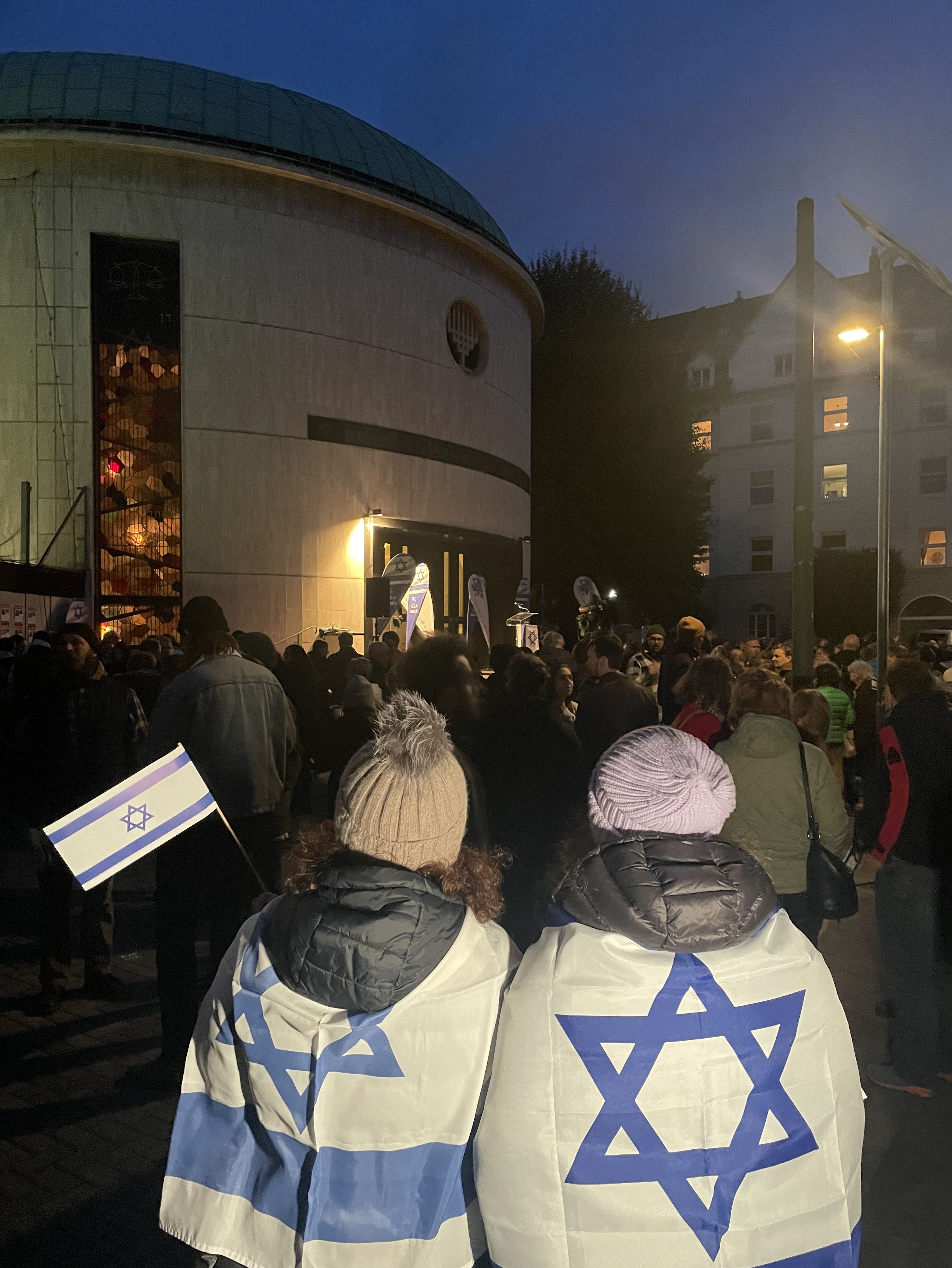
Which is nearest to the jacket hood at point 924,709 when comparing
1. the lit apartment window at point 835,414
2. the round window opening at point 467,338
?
the round window opening at point 467,338

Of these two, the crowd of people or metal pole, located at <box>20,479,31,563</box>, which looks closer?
the crowd of people

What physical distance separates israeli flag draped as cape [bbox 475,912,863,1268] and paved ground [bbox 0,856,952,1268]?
171cm

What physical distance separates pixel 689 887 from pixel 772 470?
4775 cm

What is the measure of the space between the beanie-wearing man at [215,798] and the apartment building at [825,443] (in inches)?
1556

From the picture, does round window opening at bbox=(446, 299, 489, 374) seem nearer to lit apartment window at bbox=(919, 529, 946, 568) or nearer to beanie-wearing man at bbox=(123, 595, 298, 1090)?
beanie-wearing man at bbox=(123, 595, 298, 1090)

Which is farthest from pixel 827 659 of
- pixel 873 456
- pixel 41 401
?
pixel 873 456

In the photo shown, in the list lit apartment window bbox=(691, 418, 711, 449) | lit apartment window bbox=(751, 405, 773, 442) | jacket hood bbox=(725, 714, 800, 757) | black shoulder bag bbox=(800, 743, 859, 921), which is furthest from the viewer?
lit apartment window bbox=(751, 405, 773, 442)

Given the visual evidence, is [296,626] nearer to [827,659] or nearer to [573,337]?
[827,659]

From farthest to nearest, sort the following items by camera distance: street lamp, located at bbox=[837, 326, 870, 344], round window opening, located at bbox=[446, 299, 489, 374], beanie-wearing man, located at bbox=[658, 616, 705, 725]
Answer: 1. round window opening, located at bbox=[446, 299, 489, 374]
2. street lamp, located at bbox=[837, 326, 870, 344]
3. beanie-wearing man, located at bbox=[658, 616, 705, 725]

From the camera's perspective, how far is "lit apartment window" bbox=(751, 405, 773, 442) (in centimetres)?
4669

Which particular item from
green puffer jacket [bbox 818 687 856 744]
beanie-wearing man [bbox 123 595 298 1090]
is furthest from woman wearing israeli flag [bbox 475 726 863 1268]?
green puffer jacket [bbox 818 687 856 744]

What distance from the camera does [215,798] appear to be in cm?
410

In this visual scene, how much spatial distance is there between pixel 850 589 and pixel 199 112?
32.5 metres

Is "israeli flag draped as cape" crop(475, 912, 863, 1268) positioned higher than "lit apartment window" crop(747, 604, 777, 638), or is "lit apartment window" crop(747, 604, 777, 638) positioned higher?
"israeli flag draped as cape" crop(475, 912, 863, 1268)
